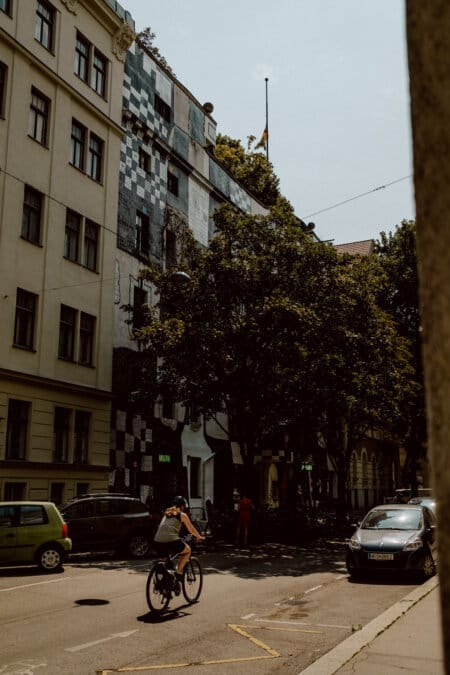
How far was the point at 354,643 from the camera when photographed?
28.5ft

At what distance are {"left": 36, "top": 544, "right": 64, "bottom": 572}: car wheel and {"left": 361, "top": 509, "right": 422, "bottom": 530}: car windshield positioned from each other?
22.7 ft

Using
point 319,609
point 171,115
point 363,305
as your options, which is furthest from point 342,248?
point 319,609

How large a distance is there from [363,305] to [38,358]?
10.7 metres

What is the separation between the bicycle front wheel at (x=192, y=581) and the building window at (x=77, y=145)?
18.2m

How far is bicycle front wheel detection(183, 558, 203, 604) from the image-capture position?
1212cm

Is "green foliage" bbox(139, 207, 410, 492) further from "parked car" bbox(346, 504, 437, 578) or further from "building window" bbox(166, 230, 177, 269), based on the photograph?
"parked car" bbox(346, 504, 437, 578)

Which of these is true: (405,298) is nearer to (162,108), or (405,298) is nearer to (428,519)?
(162,108)

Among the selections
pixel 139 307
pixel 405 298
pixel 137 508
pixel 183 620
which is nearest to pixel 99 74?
pixel 139 307

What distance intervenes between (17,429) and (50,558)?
6.78 meters

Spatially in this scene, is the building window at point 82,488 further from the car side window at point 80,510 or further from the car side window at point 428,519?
the car side window at point 428,519

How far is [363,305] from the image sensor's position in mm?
24531

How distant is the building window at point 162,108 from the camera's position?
32656mm

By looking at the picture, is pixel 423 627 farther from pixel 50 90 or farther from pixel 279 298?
pixel 50 90

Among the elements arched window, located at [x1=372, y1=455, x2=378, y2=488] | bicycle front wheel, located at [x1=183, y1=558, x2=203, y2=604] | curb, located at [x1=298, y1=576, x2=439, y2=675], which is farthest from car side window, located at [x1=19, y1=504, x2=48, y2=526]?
arched window, located at [x1=372, y1=455, x2=378, y2=488]
